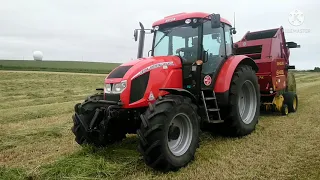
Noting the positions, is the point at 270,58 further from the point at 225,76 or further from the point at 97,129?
the point at 97,129

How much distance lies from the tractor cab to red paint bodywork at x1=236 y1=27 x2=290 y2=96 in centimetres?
236

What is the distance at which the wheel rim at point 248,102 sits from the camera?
21.1ft

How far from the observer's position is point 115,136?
554 cm

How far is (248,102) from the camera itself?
6.61 meters

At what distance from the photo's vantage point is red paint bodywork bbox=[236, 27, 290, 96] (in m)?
8.00

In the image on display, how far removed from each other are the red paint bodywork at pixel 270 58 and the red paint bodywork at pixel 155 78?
3.48 meters

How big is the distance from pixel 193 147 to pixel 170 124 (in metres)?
0.58

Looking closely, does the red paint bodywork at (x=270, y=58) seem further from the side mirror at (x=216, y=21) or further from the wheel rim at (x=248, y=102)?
the side mirror at (x=216, y=21)

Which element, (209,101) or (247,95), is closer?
(209,101)

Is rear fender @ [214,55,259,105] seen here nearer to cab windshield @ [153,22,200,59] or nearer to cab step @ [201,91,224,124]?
cab step @ [201,91,224,124]

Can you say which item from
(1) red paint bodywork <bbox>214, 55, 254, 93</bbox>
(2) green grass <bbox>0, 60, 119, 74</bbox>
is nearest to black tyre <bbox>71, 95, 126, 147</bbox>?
(1) red paint bodywork <bbox>214, 55, 254, 93</bbox>

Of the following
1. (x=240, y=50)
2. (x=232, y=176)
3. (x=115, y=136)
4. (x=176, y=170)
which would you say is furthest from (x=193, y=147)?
(x=240, y=50)

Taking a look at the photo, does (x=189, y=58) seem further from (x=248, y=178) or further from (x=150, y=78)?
(x=248, y=178)

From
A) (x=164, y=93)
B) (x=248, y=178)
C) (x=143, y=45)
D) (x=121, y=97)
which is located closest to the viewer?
(x=248, y=178)
